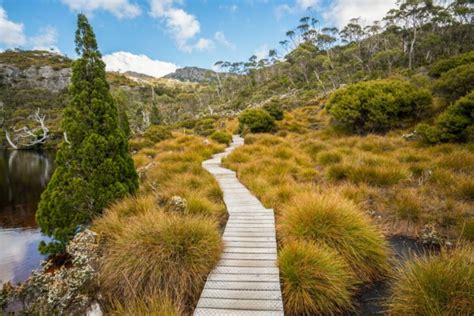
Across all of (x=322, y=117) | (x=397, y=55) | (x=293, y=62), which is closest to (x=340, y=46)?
(x=293, y=62)

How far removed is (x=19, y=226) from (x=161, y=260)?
8.43m

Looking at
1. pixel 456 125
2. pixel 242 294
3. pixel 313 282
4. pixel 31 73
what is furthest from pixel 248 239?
pixel 31 73

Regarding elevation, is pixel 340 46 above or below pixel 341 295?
above

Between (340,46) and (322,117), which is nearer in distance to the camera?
(322,117)

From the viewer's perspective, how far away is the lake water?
618cm

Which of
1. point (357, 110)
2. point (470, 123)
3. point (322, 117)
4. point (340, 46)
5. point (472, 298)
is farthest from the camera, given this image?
point (340, 46)

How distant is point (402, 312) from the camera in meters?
2.90

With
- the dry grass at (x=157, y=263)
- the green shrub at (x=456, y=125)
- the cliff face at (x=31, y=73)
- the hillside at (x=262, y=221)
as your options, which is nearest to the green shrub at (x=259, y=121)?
the hillside at (x=262, y=221)

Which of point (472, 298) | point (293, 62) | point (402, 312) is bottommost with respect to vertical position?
point (402, 312)

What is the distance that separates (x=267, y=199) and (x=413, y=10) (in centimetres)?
4866

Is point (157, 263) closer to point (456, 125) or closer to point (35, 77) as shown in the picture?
point (456, 125)

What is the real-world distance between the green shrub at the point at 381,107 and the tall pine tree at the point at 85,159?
11940 mm

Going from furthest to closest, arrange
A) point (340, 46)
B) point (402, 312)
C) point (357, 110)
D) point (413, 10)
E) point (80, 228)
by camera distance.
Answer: point (340, 46)
point (413, 10)
point (357, 110)
point (80, 228)
point (402, 312)

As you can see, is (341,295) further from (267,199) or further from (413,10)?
(413,10)
